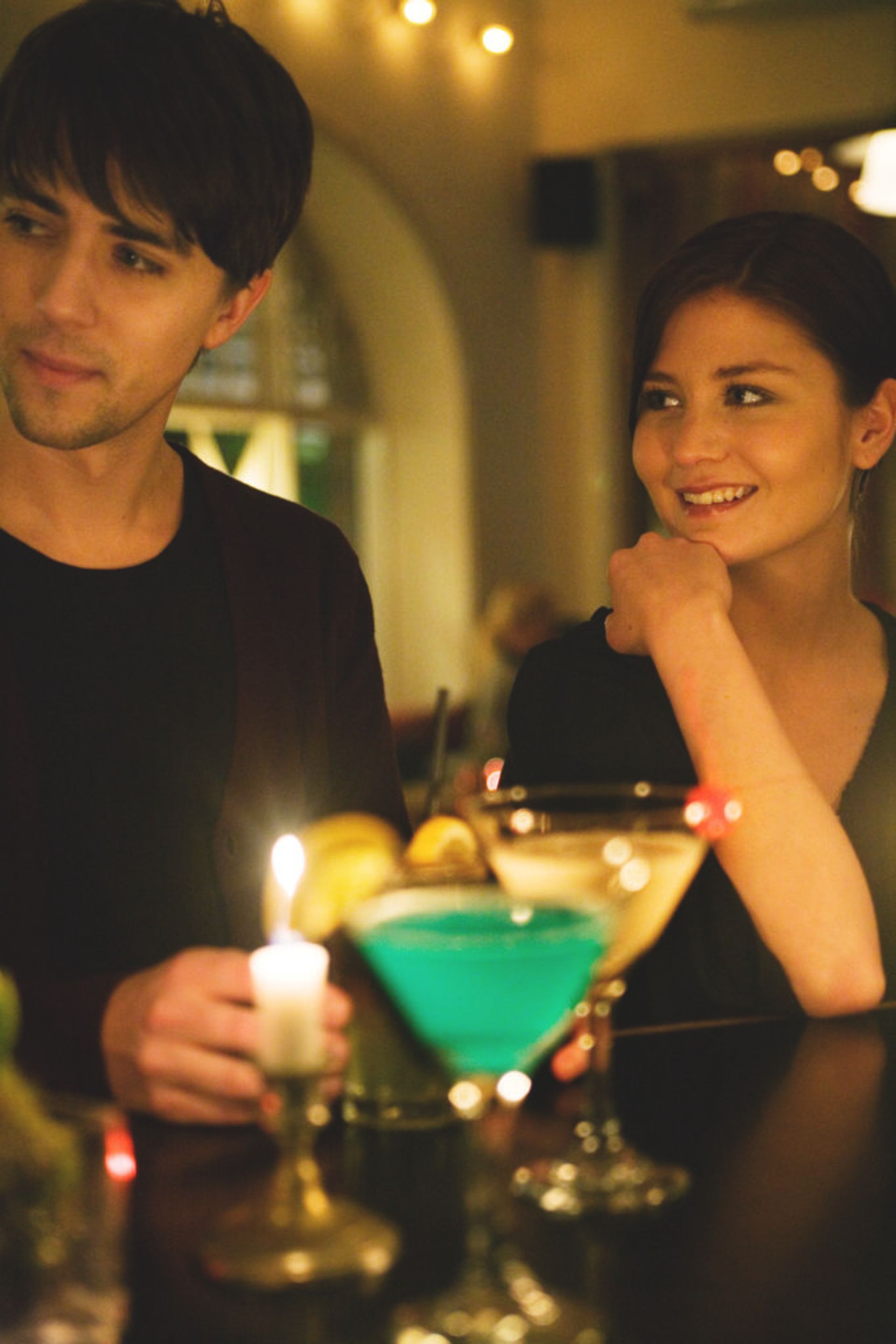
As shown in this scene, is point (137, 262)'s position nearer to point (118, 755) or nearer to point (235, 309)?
point (235, 309)

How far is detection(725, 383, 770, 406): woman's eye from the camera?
69.3 inches

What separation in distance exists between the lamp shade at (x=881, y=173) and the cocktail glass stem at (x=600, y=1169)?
3.25m

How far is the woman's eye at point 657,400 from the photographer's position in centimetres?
182

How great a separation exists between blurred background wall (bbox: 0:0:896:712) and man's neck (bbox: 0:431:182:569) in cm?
472

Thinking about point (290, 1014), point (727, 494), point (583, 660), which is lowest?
point (290, 1014)

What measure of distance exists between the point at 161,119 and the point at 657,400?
2.15 ft

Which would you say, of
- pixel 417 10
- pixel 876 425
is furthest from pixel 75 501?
pixel 417 10

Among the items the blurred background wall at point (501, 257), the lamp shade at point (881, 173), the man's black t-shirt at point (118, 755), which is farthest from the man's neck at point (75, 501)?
the blurred background wall at point (501, 257)

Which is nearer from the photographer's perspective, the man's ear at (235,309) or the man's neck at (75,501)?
the man's neck at (75,501)

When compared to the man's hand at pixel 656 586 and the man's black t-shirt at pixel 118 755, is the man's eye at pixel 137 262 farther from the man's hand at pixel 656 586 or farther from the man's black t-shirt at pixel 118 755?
the man's hand at pixel 656 586

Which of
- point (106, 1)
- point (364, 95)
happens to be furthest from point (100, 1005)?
point (364, 95)

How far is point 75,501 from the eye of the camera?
1.71 m

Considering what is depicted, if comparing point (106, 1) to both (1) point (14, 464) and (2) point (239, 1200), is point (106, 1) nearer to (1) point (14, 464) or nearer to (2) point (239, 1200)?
(1) point (14, 464)

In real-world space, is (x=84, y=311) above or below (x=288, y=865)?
above
